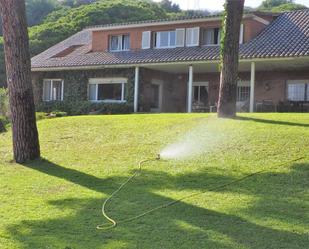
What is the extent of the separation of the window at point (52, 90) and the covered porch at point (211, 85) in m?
6.28

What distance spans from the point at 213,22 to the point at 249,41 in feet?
8.25

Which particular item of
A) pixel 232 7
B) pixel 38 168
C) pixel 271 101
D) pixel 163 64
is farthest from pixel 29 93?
pixel 271 101

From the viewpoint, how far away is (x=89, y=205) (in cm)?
906

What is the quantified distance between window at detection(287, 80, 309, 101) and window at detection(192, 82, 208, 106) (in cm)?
496

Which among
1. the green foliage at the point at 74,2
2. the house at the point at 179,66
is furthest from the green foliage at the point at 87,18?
the green foliage at the point at 74,2

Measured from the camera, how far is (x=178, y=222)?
773cm

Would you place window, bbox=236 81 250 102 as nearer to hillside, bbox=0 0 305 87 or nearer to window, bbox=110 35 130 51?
window, bbox=110 35 130 51

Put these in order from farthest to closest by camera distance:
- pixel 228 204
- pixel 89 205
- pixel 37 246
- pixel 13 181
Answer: pixel 13 181, pixel 89 205, pixel 228 204, pixel 37 246

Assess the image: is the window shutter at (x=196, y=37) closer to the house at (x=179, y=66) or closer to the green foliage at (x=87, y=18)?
the house at (x=179, y=66)

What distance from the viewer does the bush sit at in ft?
94.0

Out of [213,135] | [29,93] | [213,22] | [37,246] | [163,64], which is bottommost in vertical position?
[37,246]

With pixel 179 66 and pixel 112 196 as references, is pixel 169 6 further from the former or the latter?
pixel 112 196

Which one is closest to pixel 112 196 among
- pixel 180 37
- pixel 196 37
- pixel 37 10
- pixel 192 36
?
pixel 196 37

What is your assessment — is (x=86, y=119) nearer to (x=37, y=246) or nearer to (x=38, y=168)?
(x=38, y=168)
